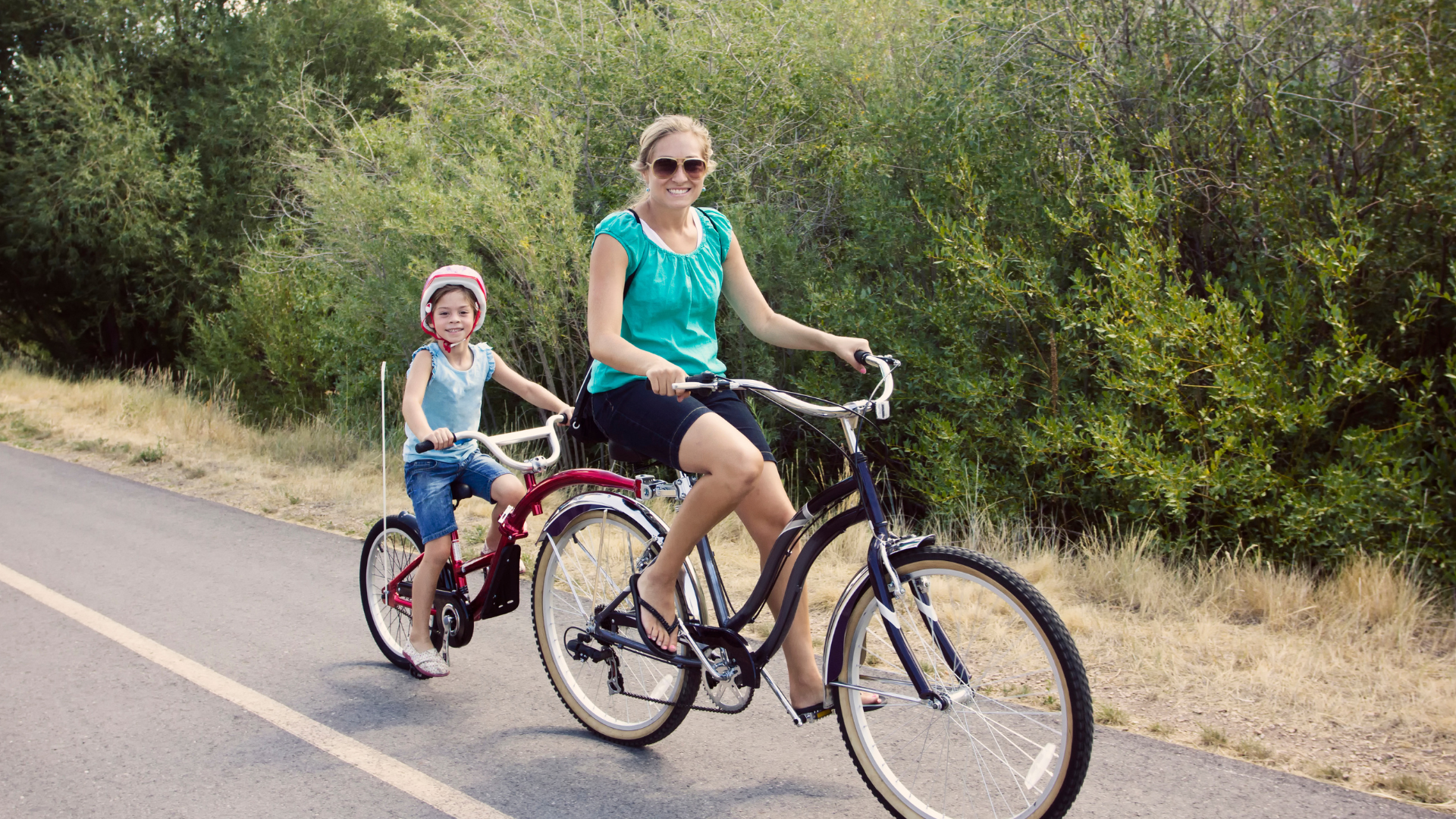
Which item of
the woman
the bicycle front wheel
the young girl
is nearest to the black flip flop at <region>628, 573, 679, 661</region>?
the woman

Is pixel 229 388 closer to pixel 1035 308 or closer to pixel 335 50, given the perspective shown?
pixel 335 50

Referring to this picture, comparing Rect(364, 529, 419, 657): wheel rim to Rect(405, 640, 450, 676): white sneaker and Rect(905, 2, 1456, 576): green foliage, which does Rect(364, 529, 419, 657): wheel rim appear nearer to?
Rect(405, 640, 450, 676): white sneaker

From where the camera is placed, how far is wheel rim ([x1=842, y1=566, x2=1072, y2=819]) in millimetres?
3184

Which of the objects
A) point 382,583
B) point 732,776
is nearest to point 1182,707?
point 732,776

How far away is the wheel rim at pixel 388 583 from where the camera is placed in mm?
5199

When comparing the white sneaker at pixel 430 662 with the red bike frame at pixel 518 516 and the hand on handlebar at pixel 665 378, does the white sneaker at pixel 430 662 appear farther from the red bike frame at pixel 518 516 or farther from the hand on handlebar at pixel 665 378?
the hand on handlebar at pixel 665 378

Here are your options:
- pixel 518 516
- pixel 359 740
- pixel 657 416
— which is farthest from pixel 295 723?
pixel 657 416

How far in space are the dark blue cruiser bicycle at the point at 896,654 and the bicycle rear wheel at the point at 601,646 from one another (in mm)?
11

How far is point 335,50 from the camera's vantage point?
24297 mm

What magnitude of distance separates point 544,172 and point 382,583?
6.39m

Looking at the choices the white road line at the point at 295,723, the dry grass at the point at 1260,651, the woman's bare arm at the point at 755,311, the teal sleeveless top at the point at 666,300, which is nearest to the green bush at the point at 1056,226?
the dry grass at the point at 1260,651

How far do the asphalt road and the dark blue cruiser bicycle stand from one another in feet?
0.78

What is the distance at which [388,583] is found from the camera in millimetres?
5219

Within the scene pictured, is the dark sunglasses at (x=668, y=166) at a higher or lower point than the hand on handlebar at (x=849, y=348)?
higher
